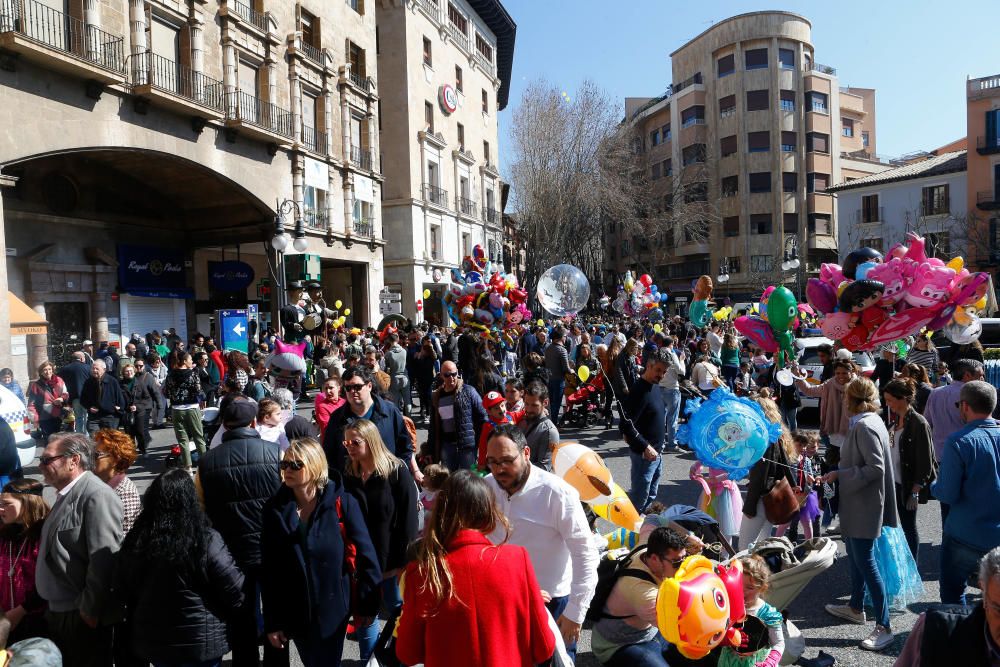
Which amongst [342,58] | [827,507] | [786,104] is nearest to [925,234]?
[786,104]

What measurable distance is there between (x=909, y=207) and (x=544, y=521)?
1635 inches

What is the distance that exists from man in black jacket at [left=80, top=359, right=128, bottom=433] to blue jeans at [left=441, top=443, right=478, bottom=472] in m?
5.37

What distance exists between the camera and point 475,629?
228 cm

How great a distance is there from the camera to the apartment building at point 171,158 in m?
14.3

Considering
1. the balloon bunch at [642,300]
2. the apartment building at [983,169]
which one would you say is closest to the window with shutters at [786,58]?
the apartment building at [983,169]

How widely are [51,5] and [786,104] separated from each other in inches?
1620

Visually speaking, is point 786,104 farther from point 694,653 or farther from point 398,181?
point 694,653

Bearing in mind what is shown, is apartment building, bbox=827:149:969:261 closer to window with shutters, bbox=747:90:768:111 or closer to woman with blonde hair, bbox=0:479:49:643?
window with shutters, bbox=747:90:768:111

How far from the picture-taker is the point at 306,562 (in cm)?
308

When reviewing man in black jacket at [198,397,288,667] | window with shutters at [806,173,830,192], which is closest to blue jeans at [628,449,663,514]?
man in black jacket at [198,397,288,667]

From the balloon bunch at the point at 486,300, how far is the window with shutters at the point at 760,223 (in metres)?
33.5

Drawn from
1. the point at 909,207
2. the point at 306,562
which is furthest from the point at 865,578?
the point at 909,207

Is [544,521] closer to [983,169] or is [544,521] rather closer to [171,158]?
[171,158]

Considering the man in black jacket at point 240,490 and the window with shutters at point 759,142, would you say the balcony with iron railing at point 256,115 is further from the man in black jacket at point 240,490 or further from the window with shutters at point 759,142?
the window with shutters at point 759,142
